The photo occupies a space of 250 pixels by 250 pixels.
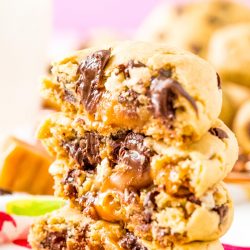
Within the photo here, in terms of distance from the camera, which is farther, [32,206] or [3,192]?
[3,192]

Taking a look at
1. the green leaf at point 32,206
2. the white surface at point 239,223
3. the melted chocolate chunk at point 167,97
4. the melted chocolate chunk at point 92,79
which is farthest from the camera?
the green leaf at point 32,206

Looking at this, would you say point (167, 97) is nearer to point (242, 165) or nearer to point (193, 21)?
point (242, 165)

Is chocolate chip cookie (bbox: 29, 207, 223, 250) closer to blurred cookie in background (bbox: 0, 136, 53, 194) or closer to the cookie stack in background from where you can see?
blurred cookie in background (bbox: 0, 136, 53, 194)

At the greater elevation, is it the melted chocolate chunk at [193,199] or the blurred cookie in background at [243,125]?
the melted chocolate chunk at [193,199]

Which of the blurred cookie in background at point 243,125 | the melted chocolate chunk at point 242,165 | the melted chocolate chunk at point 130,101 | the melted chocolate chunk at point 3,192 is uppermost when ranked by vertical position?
the melted chocolate chunk at point 130,101

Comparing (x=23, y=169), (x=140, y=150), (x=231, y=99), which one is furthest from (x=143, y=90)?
(x=231, y=99)

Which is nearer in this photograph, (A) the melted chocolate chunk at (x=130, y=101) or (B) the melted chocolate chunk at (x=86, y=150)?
(A) the melted chocolate chunk at (x=130, y=101)

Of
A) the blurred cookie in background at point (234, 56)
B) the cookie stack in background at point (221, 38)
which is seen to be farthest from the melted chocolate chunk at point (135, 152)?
the blurred cookie in background at point (234, 56)

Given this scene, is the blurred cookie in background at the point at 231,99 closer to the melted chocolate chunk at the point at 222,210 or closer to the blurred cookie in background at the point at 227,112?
the blurred cookie in background at the point at 227,112
